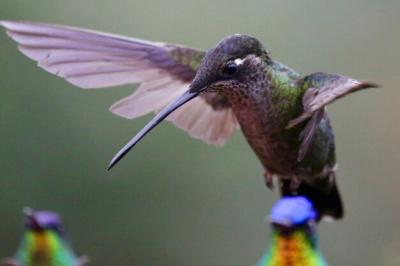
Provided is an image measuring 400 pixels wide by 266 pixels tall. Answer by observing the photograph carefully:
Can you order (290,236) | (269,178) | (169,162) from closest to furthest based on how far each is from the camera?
(290,236) < (269,178) < (169,162)

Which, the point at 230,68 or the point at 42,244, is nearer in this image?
the point at 42,244

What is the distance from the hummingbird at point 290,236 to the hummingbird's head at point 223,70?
0.25 meters

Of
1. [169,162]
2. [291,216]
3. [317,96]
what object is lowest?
[169,162]

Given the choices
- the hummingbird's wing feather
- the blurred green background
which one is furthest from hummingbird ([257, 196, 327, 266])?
the blurred green background

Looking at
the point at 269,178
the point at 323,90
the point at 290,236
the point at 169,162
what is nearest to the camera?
the point at 290,236

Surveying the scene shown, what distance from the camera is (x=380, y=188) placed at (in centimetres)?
339

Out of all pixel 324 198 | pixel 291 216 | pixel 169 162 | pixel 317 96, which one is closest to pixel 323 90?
Result: pixel 317 96

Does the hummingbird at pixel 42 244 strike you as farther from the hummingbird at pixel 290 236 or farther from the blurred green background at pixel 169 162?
the blurred green background at pixel 169 162

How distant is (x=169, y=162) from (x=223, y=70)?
186 cm

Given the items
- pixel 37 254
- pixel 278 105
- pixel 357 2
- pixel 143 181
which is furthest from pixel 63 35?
pixel 357 2

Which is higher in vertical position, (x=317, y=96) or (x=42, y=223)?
(x=317, y=96)

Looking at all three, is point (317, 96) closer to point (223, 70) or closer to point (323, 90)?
point (323, 90)

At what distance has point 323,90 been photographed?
1.31 meters

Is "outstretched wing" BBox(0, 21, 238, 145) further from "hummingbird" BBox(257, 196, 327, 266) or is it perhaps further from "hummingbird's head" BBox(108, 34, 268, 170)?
"hummingbird" BBox(257, 196, 327, 266)
